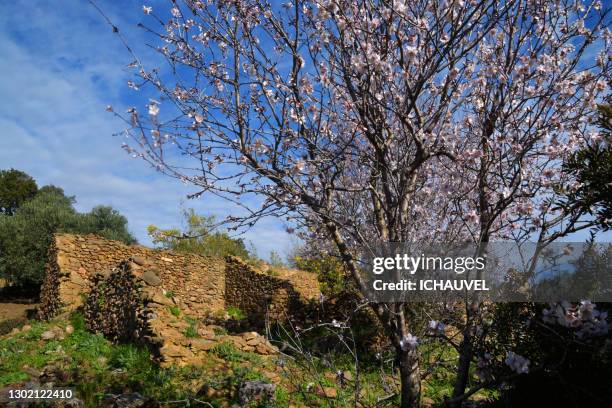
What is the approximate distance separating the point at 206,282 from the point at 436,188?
1100 centimetres

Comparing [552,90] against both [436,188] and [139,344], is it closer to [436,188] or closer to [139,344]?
[436,188]

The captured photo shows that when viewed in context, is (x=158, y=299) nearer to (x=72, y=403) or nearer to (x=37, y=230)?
(x=72, y=403)

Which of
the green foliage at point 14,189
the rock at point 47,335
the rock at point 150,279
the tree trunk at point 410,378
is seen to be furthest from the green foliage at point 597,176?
the green foliage at point 14,189

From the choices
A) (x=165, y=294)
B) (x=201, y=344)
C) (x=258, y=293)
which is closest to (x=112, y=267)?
(x=165, y=294)

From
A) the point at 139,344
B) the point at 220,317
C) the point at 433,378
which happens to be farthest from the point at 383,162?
the point at 220,317

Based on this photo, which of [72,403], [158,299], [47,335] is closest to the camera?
[72,403]

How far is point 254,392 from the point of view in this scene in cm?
586

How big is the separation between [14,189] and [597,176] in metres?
35.6

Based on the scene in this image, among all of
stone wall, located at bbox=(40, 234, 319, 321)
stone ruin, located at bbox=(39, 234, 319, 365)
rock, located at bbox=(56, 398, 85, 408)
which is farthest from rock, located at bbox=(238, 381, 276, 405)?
stone wall, located at bbox=(40, 234, 319, 321)

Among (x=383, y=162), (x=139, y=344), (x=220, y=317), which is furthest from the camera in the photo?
(x=220, y=317)

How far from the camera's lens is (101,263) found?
44.5 ft

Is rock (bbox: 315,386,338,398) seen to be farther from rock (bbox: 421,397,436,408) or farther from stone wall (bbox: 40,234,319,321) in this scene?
stone wall (bbox: 40,234,319,321)

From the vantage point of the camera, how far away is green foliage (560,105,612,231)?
7.06ft

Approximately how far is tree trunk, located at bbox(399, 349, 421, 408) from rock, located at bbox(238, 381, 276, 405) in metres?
2.94
